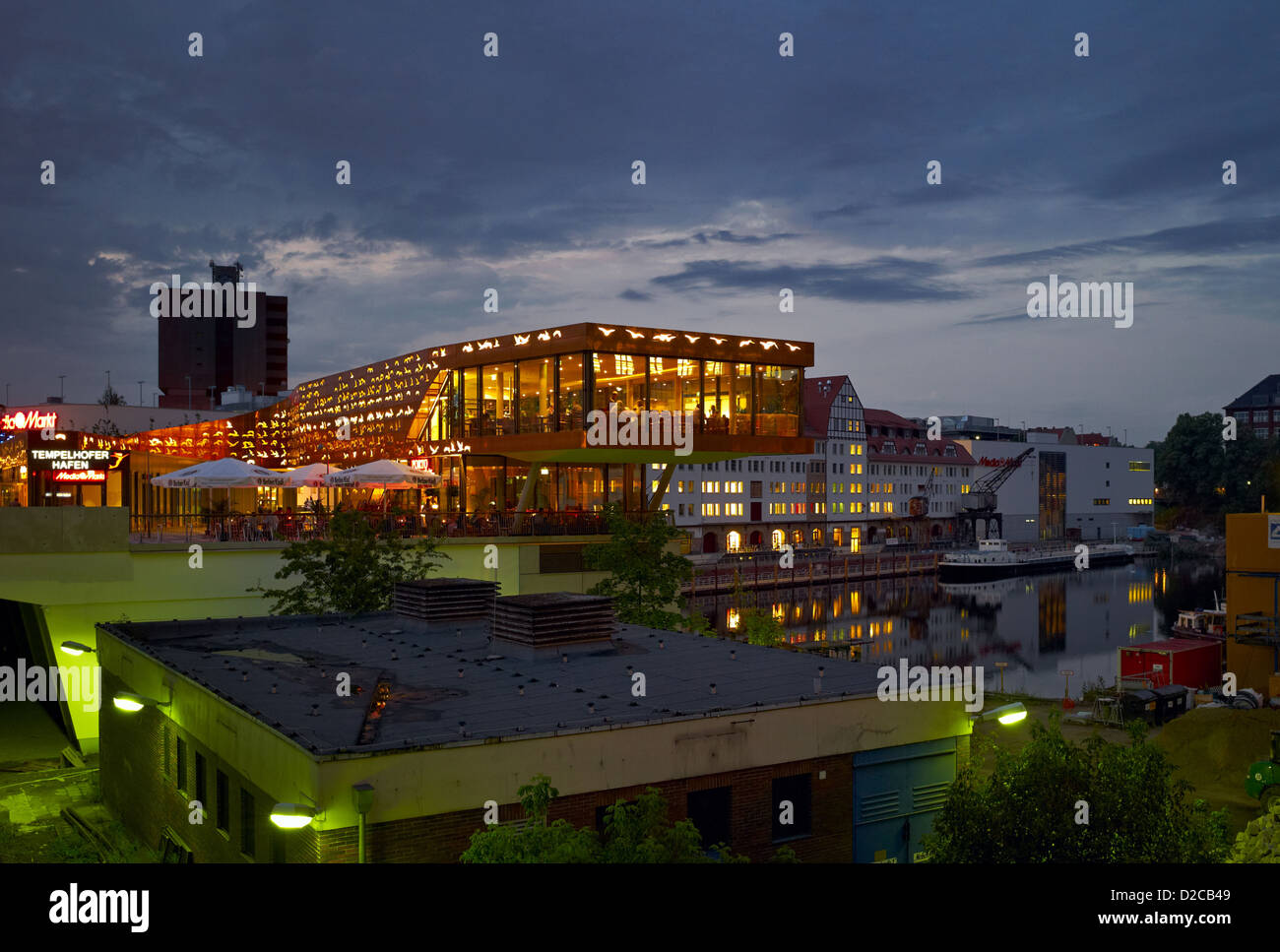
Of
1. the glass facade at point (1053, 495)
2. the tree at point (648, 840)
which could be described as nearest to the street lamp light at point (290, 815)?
the tree at point (648, 840)

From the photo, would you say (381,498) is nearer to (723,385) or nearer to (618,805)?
(723,385)

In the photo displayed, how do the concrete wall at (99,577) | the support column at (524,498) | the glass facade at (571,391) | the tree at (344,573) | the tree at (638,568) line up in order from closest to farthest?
1. the concrete wall at (99,577)
2. the tree at (344,573)
3. the tree at (638,568)
4. the glass facade at (571,391)
5. the support column at (524,498)

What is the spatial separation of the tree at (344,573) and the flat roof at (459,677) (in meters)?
3.74

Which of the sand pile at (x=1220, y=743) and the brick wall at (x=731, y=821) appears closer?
the brick wall at (x=731, y=821)

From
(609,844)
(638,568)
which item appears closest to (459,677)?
(609,844)

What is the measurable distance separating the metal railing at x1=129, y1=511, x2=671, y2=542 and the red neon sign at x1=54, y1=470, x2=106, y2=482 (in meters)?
8.14

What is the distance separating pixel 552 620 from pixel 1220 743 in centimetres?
1962

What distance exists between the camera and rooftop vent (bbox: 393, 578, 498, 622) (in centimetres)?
2373

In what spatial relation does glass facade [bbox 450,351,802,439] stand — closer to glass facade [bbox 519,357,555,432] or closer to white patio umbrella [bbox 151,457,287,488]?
glass facade [bbox 519,357,555,432]

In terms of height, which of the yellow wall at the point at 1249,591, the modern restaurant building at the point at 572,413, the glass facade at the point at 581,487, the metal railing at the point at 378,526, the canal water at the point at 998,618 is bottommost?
the canal water at the point at 998,618

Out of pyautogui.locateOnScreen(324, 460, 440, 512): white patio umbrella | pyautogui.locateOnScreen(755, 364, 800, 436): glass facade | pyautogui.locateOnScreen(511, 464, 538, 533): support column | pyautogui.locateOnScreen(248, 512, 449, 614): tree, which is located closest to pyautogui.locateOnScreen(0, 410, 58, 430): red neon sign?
pyautogui.locateOnScreen(324, 460, 440, 512): white patio umbrella

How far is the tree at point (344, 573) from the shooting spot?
Answer: 2864 cm

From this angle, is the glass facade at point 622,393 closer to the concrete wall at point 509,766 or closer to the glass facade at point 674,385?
the glass facade at point 674,385
